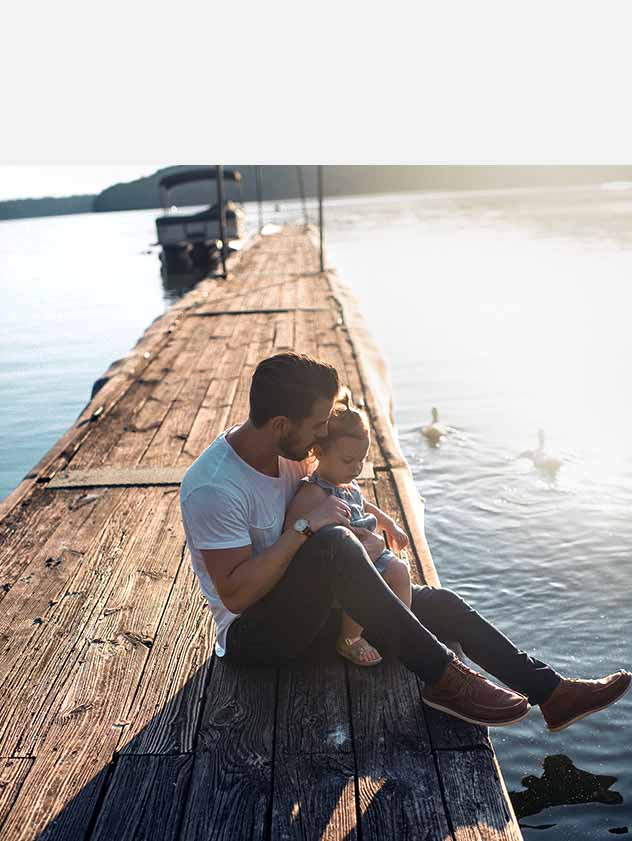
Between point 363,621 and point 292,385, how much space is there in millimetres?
884

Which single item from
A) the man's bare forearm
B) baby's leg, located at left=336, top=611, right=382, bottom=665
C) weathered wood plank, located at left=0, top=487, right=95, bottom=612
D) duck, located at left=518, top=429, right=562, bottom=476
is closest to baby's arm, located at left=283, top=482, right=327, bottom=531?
the man's bare forearm

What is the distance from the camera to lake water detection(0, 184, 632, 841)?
19.3 ft

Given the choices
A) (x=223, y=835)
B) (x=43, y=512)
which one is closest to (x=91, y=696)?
(x=223, y=835)

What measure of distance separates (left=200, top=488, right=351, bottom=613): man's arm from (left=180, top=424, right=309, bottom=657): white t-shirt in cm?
4

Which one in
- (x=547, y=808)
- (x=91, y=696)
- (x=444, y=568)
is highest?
(x=91, y=696)

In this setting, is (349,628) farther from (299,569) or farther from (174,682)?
(174,682)

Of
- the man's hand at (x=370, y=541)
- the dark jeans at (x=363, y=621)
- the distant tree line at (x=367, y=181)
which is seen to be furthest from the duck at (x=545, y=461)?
the distant tree line at (x=367, y=181)

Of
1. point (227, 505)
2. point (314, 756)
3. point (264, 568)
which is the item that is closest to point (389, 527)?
point (264, 568)

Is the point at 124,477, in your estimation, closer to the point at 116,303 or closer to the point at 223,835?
the point at 223,835

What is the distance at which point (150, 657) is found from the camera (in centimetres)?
359

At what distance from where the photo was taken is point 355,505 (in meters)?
3.46

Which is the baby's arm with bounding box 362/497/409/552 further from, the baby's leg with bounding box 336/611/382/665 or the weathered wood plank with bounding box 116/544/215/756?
the weathered wood plank with bounding box 116/544/215/756

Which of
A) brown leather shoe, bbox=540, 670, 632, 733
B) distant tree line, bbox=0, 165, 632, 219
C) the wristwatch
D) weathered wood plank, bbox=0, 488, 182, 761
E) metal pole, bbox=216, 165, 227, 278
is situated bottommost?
distant tree line, bbox=0, 165, 632, 219

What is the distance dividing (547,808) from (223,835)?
2.46 meters
